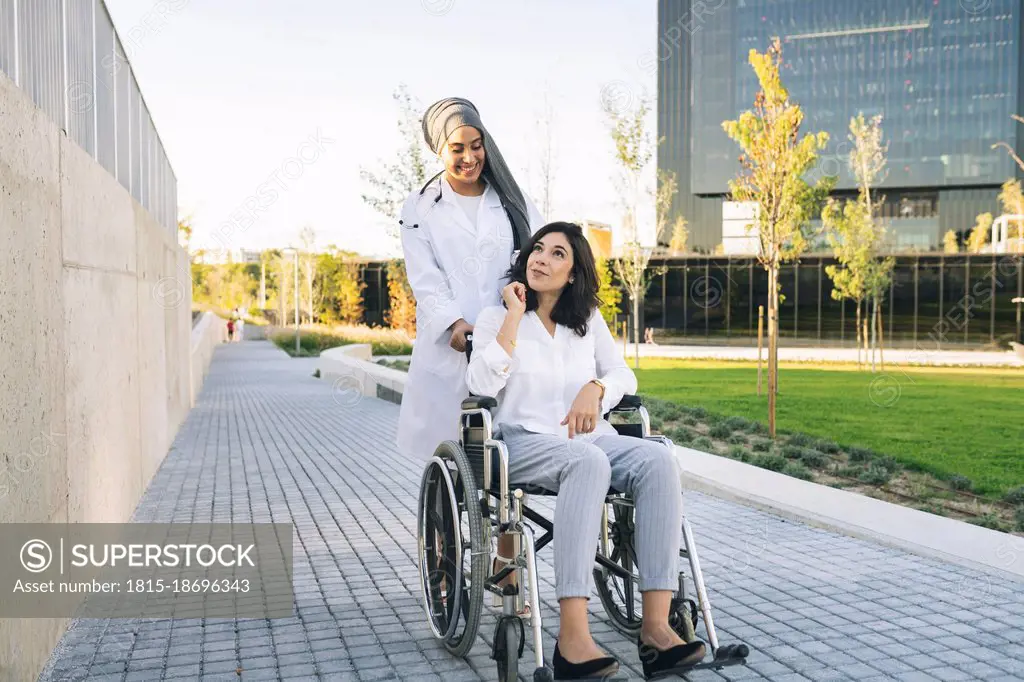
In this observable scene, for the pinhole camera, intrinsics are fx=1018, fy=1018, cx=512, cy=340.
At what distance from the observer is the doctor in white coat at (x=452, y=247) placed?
4.12m

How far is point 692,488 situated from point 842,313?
116 feet

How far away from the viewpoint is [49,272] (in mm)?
4168

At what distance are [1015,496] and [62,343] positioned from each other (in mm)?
6255

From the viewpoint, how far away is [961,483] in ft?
25.4

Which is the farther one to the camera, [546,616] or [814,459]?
[814,459]

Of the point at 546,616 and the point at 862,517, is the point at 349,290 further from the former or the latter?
the point at 546,616

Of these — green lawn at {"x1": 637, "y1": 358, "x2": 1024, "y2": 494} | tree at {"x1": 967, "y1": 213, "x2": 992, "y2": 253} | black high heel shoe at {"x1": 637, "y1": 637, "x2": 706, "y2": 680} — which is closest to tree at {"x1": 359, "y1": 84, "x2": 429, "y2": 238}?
green lawn at {"x1": 637, "y1": 358, "x2": 1024, "y2": 494}

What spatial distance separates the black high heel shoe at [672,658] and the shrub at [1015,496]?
4.81m

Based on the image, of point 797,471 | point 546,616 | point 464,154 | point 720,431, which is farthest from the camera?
point 720,431

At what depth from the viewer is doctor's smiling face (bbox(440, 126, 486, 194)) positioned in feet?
13.4

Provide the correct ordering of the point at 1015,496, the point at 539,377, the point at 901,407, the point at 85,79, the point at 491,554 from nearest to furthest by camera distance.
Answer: the point at 491,554, the point at 539,377, the point at 85,79, the point at 1015,496, the point at 901,407

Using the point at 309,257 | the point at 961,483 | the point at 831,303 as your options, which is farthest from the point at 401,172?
the point at 309,257

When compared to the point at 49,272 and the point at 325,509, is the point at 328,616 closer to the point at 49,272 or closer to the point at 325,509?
the point at 49,272

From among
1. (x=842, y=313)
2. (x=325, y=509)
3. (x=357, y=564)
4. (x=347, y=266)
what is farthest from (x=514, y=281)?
(x=347, y=266)
